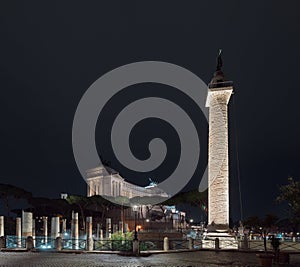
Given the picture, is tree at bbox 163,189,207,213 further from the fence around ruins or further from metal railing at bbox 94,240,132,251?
metal railing at bbox 94,240,132,251

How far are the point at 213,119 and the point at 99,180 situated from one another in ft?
207

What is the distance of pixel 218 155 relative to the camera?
72.4 ft

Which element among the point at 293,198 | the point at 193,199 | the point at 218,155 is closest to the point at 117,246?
the point at 218,155

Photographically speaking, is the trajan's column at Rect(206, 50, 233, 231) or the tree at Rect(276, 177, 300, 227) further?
the trajan's column at Rect(206, 50, 233, 231)

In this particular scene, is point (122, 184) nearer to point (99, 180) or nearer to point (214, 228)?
point (99, 180)

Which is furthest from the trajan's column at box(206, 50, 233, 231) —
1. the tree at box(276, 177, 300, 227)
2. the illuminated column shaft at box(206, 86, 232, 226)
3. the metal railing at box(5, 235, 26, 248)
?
the metal railing at box(5, 235, 26, 248)

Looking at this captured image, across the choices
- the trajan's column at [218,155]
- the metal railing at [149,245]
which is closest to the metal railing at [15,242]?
the metal railing at [149,245]

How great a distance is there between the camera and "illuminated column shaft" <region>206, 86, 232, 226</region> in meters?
21.5

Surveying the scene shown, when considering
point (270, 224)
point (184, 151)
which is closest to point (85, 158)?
point (184, 151)

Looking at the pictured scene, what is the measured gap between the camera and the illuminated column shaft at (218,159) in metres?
21.5

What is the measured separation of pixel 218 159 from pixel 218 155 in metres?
0.23

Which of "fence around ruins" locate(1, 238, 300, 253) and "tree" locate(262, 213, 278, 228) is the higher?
"tree" locate(262, 213, 278, 228)

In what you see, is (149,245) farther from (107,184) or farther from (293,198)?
(107,184)

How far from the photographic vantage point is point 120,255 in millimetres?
17453
